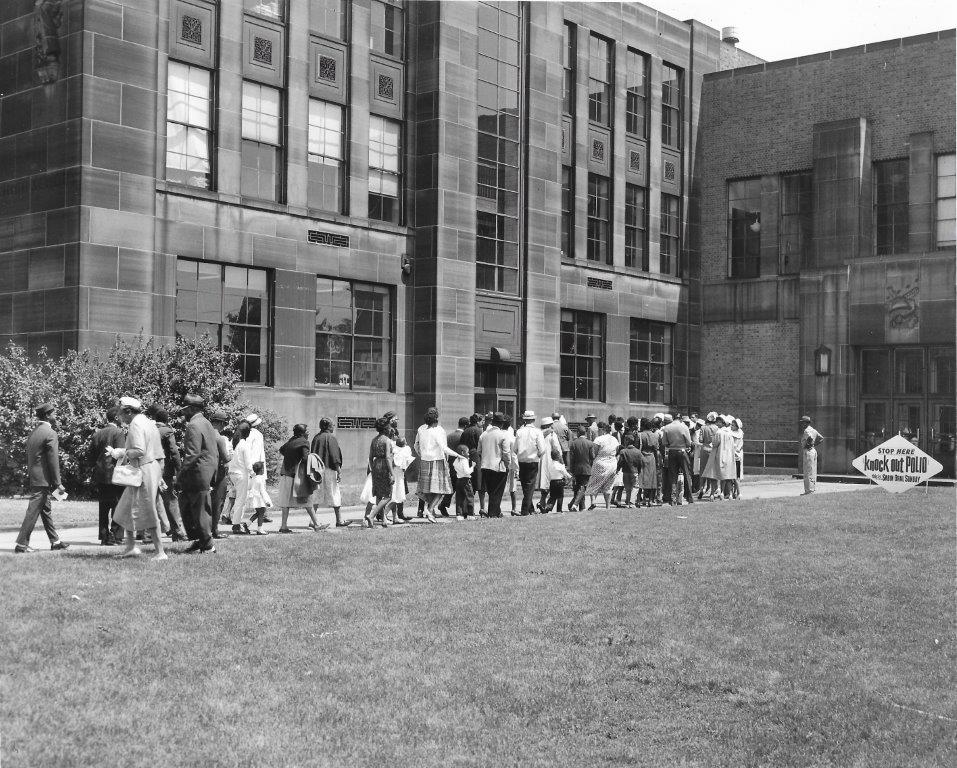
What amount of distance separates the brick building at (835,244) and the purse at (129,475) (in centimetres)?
2850

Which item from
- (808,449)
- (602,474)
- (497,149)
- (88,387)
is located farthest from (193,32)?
(808,449)

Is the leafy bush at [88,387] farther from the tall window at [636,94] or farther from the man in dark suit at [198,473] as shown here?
the tall window at [636,94]

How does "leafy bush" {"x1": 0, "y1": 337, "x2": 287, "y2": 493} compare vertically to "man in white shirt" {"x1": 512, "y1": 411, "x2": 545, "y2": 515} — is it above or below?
above

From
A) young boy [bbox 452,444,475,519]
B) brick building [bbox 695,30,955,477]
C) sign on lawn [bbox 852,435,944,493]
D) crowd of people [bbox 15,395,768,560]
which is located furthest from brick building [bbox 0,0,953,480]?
sign on lawn [bbox 852,435,944,493]

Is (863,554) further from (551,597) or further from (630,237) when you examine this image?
(630,237)

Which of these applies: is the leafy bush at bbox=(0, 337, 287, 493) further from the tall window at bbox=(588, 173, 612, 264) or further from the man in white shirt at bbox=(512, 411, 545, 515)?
the tall window at bbox=(588, 173, 612, 264)

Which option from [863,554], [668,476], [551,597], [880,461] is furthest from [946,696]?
[668,476]

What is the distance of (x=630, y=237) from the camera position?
41312 mm

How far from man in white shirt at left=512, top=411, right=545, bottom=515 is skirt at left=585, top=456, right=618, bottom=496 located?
1.52 meters

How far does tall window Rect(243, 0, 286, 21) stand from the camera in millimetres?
28641

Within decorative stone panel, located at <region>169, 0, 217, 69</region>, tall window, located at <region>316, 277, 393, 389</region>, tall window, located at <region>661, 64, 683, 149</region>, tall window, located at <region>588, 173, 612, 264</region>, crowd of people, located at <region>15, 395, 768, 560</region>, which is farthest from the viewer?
tall window, located at <region>661, 64, 683, 149</region>

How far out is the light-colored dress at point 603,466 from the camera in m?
24.2

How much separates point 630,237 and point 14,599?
1250 inches

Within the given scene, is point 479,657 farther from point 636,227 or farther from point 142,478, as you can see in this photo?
point 636,227
